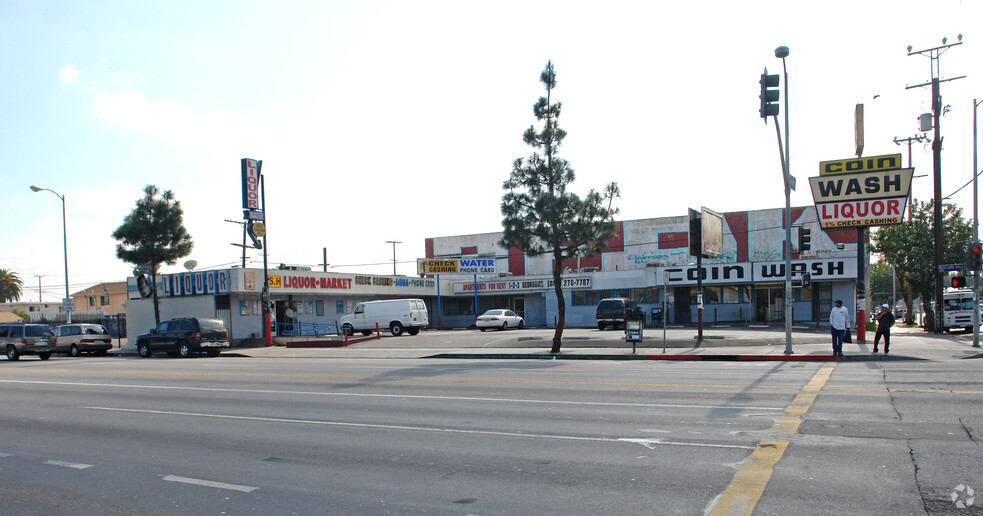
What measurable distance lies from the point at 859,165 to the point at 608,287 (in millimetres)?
19597

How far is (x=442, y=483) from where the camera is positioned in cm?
660

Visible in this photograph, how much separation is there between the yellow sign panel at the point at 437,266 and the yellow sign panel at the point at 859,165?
31116 millimetres

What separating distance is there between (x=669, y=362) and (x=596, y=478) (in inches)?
554

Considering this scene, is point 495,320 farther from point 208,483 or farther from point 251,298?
point 208,483

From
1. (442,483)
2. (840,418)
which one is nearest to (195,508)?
(442,483)

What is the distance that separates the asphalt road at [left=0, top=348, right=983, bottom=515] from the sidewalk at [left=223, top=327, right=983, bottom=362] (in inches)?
218

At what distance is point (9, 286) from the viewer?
87.9 meters

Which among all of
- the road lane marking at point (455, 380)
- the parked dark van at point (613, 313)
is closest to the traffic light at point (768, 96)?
the road lane marking at point (455, 380)

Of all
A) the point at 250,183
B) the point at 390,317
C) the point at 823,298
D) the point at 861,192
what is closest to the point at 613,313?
the point at 390,317

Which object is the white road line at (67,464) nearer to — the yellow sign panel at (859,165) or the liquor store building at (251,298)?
the yellow sign panel at (859,165)

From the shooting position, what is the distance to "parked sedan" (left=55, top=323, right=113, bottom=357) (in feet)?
107

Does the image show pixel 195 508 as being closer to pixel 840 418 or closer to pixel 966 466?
pixel 966 466

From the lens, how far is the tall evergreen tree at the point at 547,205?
24547 mm

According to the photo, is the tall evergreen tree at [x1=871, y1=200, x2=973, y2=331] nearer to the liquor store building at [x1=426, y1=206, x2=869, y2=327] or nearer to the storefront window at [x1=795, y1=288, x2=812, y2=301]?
the liquor store building at [x1=426, y1=206, x2=869, y2=327]
